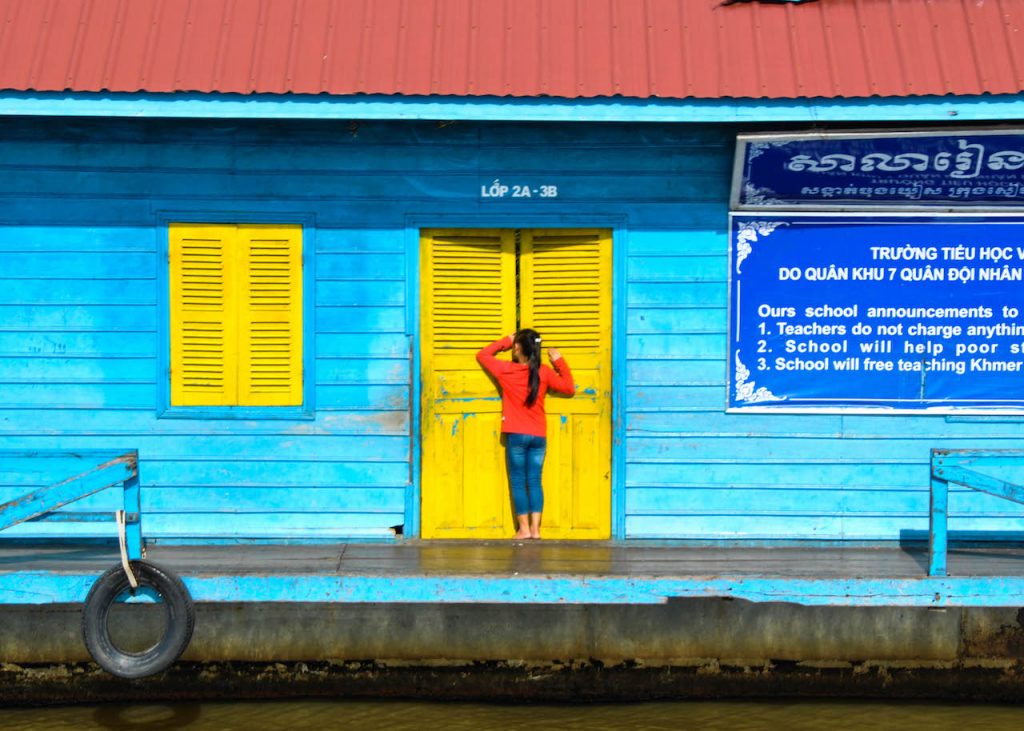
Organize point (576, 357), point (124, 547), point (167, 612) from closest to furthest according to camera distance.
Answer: point (124, 547)
point (167, 612)
point (576, 357)

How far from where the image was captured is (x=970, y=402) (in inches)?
336

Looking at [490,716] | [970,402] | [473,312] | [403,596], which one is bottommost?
[490,716]

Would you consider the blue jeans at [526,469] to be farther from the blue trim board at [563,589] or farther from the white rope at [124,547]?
the white rope at [124,547]

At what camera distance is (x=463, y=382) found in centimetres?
867

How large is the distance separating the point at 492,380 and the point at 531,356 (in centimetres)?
40

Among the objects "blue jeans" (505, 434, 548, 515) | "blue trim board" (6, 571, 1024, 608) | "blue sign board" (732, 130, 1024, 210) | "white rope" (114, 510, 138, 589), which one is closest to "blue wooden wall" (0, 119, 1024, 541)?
"blue sign board" (732, 130, 1024, 210)

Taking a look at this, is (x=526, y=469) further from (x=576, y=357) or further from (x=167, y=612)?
(x=167, y=612)

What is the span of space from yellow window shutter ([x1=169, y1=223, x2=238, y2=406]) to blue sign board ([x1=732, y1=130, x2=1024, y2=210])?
11.6 ft

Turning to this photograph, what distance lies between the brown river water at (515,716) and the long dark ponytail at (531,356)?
2202 millimetres

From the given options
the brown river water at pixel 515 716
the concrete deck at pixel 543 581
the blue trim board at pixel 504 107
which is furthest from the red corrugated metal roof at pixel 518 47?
the brown river water at pixel 515 716

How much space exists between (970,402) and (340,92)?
15.5 feet

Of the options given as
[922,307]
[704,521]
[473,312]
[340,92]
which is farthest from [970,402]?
[340,92]

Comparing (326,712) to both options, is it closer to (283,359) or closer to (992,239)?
(283,359)

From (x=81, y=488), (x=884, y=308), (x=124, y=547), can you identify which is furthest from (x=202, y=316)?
(x=884, y=308)
